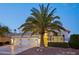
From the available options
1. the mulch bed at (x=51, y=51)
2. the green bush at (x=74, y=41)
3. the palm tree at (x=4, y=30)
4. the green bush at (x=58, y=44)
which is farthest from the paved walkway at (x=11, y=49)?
the green bush at (x=74, y=41)

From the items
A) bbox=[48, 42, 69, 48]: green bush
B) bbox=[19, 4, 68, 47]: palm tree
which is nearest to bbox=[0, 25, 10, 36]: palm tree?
bbox=[19, 4, 68, 47]: palm tree

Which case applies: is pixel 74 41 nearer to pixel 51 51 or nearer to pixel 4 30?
pixel 51 51

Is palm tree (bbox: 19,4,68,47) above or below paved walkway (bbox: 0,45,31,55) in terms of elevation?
above

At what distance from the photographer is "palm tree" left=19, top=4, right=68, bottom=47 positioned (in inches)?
194

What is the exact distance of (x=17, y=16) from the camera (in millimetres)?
4934

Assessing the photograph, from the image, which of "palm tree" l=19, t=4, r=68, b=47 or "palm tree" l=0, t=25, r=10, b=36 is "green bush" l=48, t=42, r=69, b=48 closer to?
"palm tree" l=19, t=4, r=68, b=47

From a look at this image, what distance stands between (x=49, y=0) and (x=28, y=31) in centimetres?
68

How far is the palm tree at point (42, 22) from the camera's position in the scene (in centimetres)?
492

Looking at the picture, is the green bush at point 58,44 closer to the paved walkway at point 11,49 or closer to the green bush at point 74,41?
the green bush at point 74,41
